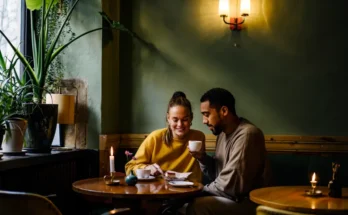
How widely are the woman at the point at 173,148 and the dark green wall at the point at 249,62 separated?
2.02 ft

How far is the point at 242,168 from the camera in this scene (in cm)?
328

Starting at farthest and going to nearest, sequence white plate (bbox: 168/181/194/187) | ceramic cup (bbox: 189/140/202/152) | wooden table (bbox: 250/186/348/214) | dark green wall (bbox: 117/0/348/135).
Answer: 1. dark green wall (bbox: 117/0/348/135)
2. ceramic cup (bbox: 189/140/202/152)
3. white plate (bbox: 168/181/194/187)
4. wooden table (bbox: 250/186/348/214)

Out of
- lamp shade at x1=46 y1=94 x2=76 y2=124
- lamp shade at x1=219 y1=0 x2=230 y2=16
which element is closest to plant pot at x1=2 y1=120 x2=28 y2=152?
lamp shade at x1=46 y1=94 x2=76 y2=124

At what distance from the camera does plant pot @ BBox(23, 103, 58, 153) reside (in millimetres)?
4016

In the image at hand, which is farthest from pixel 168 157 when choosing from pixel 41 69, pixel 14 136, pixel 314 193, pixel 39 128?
pixel 314 193

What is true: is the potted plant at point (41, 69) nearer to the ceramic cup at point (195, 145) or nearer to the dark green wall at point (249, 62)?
the dark green wall at point (249, 62)

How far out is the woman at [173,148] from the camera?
3943 millimetres

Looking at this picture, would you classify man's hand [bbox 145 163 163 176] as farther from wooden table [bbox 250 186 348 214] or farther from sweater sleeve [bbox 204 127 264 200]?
wooden table [bbox 250 186 348 214]

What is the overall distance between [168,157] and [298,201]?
4.87ft

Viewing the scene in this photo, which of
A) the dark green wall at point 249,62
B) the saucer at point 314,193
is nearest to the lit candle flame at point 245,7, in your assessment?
the dark green wall at point 249,62

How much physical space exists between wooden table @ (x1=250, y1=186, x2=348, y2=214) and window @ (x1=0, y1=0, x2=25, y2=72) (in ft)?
8.36

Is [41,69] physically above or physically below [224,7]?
below

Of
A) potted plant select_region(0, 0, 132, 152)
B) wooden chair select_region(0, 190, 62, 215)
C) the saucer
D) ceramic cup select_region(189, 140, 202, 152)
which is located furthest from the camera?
potted plant select_region(0, 0, 132, 152)

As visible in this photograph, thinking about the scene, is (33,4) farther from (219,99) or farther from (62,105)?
(219,99)
